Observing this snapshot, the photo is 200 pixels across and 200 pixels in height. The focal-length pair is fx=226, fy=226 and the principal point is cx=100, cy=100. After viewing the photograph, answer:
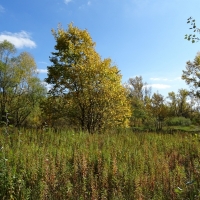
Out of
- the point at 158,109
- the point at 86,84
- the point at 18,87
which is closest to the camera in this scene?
the point at 86,84

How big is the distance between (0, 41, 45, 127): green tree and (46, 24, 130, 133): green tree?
1771 centimetres

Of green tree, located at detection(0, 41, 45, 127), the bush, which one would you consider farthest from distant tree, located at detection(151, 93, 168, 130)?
green tree, located at detection(0, 41, 45, 127)

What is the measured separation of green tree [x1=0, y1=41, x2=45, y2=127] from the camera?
105ft

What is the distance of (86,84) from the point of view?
1409 centimetres

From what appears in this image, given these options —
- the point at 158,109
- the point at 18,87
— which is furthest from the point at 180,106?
the point at 18,87

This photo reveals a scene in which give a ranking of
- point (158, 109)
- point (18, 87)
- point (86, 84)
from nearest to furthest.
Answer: point (86, 84)
point (18, 87)
point (158, 109)

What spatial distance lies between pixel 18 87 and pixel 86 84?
21641 millimetres

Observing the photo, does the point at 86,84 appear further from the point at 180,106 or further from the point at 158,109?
the point at 180,106

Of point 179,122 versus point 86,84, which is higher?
point 86,84

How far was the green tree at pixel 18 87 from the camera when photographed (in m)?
31.9

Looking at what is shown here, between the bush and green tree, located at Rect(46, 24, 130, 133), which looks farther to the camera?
the bush

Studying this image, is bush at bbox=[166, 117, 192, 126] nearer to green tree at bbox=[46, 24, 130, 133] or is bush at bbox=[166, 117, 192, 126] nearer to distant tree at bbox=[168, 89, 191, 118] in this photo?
distant tree at bbox=[168, 89, 191, 118]

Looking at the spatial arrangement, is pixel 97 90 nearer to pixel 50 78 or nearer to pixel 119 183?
pixel 50 78

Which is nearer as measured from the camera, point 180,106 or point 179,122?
point 179,122
